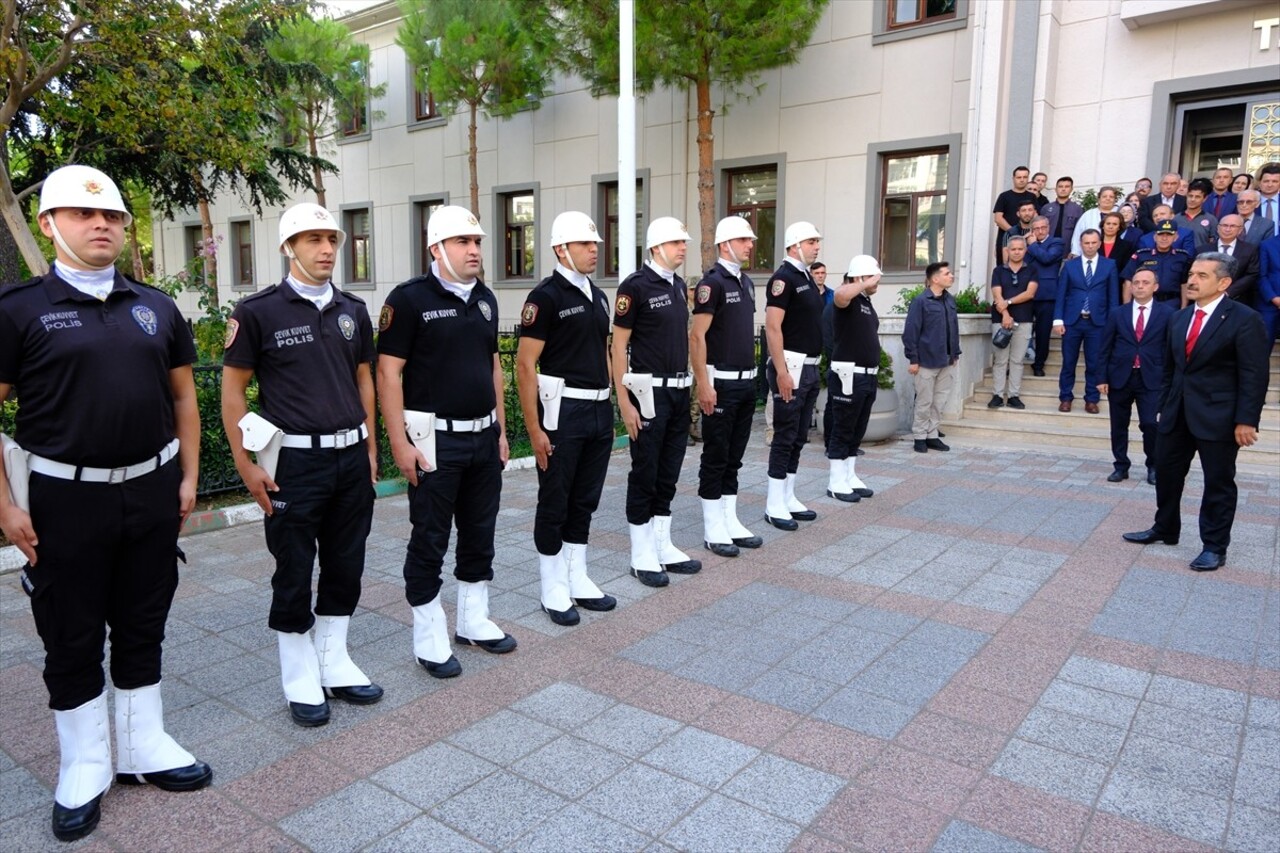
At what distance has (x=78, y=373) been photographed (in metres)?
2.71

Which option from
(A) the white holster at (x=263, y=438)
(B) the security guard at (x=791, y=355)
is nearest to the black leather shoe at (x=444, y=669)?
(A) the white holster at (x=263, y=438)

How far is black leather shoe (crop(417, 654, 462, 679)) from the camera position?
399cm

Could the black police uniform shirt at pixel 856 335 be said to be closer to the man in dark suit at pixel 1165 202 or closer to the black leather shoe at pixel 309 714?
the black leather shoe at pixel 309 714

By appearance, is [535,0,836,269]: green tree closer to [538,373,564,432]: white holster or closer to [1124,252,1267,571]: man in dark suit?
[1124,252,1267,571]: man in dark suit

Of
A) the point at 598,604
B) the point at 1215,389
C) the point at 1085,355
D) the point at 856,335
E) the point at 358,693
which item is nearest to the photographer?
the point at 358,693

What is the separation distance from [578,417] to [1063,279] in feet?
27.1

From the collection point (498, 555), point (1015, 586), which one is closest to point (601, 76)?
point (498, 555)

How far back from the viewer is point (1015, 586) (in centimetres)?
533

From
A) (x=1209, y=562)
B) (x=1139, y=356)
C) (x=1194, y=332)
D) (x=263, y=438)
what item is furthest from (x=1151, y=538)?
(x=263, y=438)

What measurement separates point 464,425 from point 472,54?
47.8ft

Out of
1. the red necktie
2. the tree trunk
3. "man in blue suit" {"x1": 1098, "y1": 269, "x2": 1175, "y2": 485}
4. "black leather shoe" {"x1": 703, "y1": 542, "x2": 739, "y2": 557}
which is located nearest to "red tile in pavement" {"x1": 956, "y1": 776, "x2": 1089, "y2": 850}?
"black leather shoe" {"x1": 703, "y1": 542, "x2": 739, "y2": 557}

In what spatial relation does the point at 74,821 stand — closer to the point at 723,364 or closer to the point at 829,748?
the point at 829,748

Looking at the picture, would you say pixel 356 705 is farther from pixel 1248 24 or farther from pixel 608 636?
pixel 1248 24

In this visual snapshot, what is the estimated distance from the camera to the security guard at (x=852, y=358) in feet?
23.2
